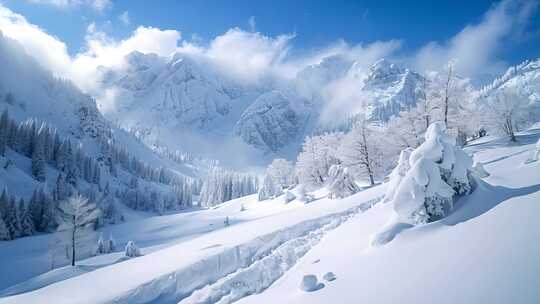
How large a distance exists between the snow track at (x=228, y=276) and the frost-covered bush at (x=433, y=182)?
5969 mm

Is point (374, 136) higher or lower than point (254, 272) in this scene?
higher

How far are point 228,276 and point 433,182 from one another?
370 inches

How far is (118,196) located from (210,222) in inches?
2622

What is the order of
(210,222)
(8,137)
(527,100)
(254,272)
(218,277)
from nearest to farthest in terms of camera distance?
(254,272), (218,277), (527,100), (210,222), (8,137)

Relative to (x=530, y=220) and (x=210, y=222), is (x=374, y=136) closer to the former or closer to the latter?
(x=530, y=220)

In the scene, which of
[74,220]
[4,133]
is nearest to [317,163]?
[74,220]

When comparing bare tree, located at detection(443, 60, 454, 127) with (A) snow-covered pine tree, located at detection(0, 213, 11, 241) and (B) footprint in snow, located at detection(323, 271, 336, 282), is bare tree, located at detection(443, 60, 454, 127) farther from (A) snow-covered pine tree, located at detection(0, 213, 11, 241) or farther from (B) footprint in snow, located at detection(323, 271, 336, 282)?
(A) snow-covered pine tree, located at detection(0, 213, 11, 241)

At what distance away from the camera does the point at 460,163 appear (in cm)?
956

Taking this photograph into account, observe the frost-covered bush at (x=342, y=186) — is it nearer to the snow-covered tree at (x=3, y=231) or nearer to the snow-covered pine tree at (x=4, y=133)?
the snow-covered tree at (x=3, y=231)

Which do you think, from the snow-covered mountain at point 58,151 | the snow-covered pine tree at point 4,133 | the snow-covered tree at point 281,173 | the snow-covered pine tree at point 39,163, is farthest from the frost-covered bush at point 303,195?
the snow-covered pine tree at point 4,133

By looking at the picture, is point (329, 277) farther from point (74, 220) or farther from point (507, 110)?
point (74, 220)

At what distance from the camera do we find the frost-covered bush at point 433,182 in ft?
29.0

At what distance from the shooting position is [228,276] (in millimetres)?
13031

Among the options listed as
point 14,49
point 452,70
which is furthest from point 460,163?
point 14,49
